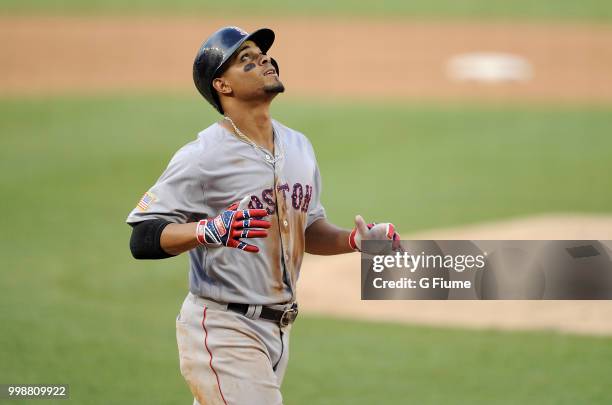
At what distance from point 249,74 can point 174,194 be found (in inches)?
26.5

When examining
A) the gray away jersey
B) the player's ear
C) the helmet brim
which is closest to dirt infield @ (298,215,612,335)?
the gray away jersey

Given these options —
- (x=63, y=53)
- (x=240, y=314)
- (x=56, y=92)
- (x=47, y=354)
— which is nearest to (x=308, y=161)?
(x=240, y=314)

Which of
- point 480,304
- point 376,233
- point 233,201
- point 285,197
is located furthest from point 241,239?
point 480,304

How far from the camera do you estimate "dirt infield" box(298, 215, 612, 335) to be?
31.3 feet

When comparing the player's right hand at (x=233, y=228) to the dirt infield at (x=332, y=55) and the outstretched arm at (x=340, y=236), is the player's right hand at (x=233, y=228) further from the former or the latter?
the dirt infield at (x=332, y=55)

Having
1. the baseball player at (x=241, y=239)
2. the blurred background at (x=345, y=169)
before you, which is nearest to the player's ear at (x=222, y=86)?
the baseball player at (x=241, y=239)

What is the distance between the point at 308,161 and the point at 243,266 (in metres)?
0.65

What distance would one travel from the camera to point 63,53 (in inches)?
1109

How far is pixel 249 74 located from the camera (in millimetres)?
4617

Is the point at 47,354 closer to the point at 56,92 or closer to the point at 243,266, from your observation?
the point at 243,266

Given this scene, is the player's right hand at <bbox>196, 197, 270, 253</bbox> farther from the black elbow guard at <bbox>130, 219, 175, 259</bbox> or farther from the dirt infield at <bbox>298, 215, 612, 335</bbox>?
the dirt infield at <bbox>298, 215, 612, 335</bbox>

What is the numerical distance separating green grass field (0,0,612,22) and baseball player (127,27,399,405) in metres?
29.4

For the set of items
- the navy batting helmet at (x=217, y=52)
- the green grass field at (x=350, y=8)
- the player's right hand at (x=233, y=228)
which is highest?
the green grass field at (x=350, y=8)

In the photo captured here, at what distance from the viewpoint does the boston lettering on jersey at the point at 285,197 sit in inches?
179
